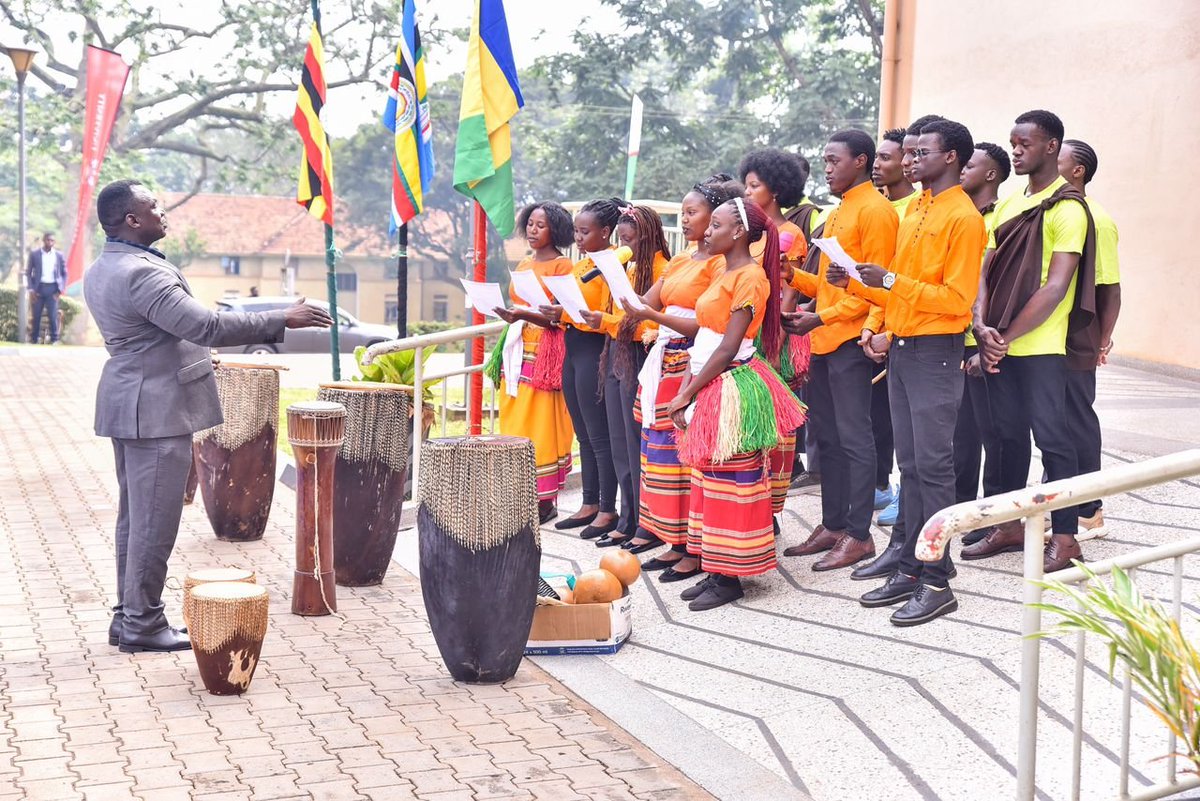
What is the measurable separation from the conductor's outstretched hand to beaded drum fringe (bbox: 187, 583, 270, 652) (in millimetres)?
1045

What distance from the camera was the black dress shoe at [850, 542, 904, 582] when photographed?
237 inches

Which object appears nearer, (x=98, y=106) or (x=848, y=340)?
(x=848, y=340)

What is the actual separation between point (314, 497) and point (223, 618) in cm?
120

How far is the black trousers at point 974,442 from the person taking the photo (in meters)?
6.21

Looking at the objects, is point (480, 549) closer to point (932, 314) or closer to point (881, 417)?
point (932, 314)

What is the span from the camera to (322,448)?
237 inches

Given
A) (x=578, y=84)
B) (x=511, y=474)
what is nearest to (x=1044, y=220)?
(x=511, y=474)

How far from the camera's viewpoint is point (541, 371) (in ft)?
24.8

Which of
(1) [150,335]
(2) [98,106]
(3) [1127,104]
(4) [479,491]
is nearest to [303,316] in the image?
(1) [150,335]

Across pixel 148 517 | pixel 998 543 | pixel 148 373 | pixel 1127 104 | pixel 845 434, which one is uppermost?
pixel 1127 104

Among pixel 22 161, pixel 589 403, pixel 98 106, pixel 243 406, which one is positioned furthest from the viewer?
pixel 22 161

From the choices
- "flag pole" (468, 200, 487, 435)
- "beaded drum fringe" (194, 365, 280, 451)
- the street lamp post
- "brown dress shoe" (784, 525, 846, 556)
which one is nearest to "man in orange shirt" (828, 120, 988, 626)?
"brown dress shoe" (784, 525, 846, 556)

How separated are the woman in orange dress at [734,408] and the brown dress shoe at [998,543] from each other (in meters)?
0.92

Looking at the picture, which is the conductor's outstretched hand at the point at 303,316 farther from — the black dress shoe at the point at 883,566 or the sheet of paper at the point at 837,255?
the black dress shoe at the point at 883,566
